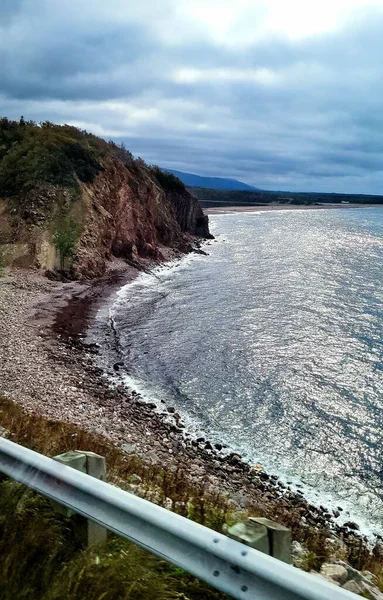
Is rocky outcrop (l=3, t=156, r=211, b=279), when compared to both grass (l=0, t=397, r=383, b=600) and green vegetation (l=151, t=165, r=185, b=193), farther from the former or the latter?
grass (l=0, t=397, r=383, b=600)

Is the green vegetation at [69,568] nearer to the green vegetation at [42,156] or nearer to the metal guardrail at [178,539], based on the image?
the metal guardrail at [178,539]

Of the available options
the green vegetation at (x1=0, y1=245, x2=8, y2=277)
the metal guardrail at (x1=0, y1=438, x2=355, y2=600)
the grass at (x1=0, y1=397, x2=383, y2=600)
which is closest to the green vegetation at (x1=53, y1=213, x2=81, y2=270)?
the green vegetation at (x1=0, y1=245, x2=8, y2=277)

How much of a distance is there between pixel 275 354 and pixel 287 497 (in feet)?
42.7

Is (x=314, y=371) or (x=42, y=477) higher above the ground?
(x=42, y=477)

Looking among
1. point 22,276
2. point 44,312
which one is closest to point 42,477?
point 44,312

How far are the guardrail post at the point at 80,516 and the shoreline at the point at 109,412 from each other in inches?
308

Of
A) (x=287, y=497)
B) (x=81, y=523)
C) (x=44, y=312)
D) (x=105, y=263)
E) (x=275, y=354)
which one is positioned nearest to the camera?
(x=81, y=523)

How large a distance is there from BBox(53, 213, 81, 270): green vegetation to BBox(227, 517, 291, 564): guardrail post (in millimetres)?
40257

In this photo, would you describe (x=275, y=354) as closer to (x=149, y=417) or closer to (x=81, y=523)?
(x=149, y=417)

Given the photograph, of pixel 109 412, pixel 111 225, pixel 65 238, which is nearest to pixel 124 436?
pixel 109 412

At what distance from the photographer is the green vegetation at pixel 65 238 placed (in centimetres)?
4147

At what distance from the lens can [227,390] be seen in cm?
2327

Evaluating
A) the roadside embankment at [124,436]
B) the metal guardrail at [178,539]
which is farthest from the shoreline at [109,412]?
the metal guardrail at [178,539]

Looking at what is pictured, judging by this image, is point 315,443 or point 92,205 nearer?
point 315,443
